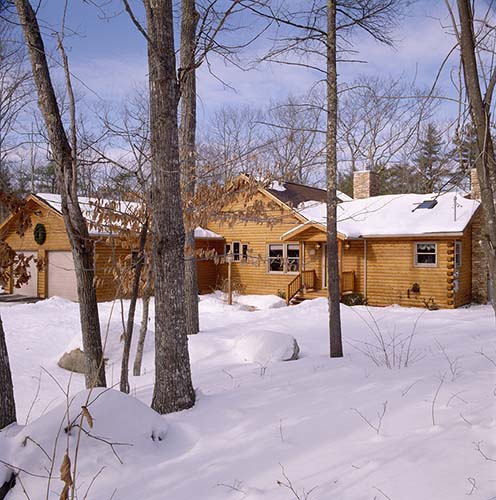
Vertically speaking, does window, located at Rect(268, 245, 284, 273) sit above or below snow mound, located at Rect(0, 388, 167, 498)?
above

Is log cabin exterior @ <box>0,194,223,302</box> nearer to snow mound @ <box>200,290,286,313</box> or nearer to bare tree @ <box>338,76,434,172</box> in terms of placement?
snow mound @ <box>200,290,286,313</box>

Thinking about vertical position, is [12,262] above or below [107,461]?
above

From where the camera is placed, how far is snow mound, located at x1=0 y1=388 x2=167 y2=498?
2.94 metres

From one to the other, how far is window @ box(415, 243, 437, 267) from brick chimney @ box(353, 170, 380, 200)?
5.40 m

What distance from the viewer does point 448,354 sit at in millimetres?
6805

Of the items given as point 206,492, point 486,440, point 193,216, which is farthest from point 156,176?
point 486,440

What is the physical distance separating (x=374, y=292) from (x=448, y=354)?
9.46 m

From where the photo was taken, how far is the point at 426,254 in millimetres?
15219

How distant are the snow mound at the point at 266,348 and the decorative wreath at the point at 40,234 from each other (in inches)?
555

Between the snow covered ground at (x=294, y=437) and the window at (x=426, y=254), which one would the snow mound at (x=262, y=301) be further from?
the snow covered ground at (x=294, y=437)

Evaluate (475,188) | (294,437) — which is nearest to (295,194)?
(475,188)

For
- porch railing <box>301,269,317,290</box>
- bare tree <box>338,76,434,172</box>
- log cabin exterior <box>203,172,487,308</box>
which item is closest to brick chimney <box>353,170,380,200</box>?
log cabin exterior <box>203,172,487,308</box>

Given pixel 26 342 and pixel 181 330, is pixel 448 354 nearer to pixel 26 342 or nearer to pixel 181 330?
pixel 181 330

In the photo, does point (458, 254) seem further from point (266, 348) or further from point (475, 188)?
point (266, 348)
